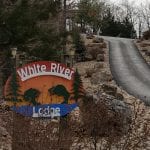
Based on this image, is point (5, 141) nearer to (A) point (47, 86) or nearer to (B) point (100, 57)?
(A) point (47, 86)

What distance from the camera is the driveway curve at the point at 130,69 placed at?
2838cm

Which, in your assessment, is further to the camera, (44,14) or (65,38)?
(65,38)

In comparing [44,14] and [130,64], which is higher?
[44,14]

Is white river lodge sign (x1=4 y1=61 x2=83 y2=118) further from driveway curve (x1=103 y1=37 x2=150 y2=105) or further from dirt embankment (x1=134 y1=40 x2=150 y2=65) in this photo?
dirt embankment (x1=134 y1=40 x2=150 y2=65)

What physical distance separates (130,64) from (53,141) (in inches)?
1470

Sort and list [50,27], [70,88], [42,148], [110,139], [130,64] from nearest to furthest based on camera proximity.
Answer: [42,148] → [110,139] → [70,88] → [50,27] → [130,64]

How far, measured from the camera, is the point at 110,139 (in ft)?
21.9

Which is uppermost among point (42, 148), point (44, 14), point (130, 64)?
point (44, 14)

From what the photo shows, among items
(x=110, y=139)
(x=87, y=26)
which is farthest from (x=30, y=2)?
(x=87, y=26)

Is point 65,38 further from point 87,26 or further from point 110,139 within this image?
point 87,26

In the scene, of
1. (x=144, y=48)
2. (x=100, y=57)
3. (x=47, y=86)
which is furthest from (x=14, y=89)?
(x=144, y=48)

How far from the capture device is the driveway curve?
28375 mm

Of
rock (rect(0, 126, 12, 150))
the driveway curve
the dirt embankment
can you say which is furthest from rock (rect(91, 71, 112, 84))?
rock (rect(0, 126, 12, 150))

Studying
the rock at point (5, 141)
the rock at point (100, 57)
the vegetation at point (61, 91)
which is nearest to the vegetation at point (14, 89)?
the vegetation at point (61, 91)
